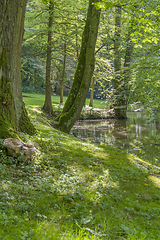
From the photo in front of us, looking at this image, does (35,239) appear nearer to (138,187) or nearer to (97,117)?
(138,187)

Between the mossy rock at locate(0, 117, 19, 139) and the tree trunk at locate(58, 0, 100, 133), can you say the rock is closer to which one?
the mossy rock at locate(0, 117, 19, 139)

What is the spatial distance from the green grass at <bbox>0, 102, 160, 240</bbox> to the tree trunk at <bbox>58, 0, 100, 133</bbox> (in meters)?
4.61

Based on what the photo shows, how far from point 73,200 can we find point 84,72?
24.4ft

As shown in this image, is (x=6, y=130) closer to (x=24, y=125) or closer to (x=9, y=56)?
(x=24, y=125)

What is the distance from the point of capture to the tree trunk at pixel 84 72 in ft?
31.9

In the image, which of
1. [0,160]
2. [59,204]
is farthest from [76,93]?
[59,204]

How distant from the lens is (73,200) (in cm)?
365

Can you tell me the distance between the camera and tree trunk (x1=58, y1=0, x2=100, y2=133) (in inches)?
382

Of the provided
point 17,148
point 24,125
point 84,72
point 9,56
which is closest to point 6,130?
point 17,148

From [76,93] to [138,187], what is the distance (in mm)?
6545

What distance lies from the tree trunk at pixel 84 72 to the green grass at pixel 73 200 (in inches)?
182

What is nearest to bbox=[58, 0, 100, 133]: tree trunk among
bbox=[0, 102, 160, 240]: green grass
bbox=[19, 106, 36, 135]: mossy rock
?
bbox=[19, 106, 36, 135]: mossy rock

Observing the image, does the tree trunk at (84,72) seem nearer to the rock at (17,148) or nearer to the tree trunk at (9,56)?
the tree trunk at (9,56)

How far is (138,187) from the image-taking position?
5008 mm
